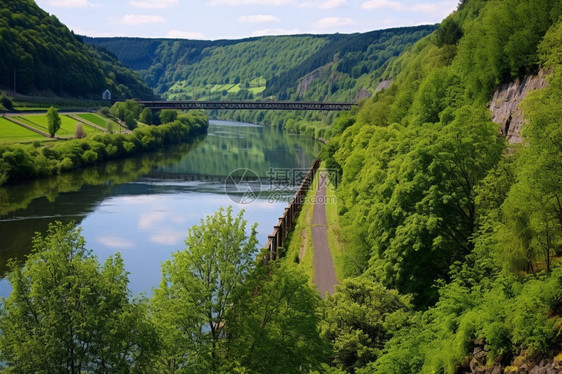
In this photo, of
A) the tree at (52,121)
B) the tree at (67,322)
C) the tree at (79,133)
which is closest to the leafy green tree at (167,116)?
the tree at (79,133)

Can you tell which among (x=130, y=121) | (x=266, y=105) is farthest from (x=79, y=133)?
(x=266, y=105)

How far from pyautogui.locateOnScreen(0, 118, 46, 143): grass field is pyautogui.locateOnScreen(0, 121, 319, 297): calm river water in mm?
10783

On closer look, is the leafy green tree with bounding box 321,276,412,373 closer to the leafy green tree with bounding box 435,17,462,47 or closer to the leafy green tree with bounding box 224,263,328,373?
the leafy green tree with bounding box 224,263,328,373

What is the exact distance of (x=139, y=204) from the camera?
55719 millimetres

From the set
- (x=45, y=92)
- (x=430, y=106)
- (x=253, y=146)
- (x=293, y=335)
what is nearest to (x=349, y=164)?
(x=430, y=106)

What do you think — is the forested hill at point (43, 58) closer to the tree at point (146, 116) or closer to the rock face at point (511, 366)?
the tree at point (146, 116)

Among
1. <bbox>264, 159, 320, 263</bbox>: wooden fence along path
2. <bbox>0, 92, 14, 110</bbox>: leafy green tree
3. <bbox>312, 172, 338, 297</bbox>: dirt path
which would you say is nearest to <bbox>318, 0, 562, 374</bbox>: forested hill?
<bbox>312, 172, 338, 297</bbox>: dirt path

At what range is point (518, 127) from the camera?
28766 millimetres

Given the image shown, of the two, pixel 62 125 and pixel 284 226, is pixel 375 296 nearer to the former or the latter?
pixel 284 226

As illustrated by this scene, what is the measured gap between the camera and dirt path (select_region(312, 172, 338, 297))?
30.0m

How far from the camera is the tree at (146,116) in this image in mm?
130500

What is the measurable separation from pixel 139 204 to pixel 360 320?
3900cm

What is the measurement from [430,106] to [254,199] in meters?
22.3

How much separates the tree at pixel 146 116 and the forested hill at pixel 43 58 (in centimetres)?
2518
